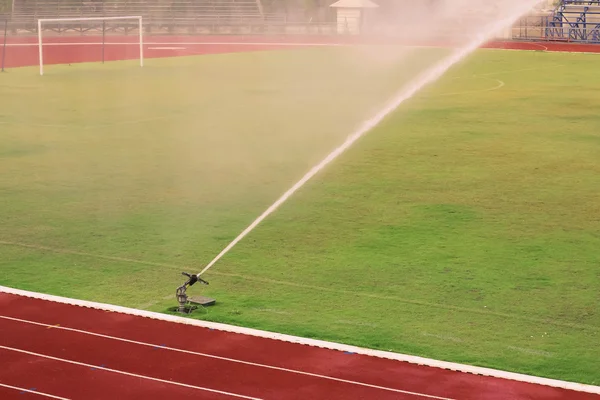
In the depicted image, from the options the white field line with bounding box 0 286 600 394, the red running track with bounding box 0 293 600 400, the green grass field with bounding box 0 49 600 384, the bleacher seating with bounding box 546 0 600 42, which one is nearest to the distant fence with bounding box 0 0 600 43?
the bleacher seating with bounding box 546 0 600 42

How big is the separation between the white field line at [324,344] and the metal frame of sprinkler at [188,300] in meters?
0.24

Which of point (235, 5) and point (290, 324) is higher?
point (235, 5)

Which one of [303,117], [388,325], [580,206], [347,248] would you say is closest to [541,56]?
[303,117]

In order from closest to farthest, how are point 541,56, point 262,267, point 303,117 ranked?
1. point 262,267
2. point 303,117
3. point 541,56

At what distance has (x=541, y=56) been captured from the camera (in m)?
46.1

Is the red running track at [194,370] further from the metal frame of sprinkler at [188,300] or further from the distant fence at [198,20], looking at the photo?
the distant fence at [198,20]

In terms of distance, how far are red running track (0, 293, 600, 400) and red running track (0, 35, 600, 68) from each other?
3373 centimetres

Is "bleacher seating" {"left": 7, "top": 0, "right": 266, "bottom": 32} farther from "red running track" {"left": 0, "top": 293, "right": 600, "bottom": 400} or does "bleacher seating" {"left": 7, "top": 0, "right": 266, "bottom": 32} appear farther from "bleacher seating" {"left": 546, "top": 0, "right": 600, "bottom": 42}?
"red running track" {"left": 0, "top": 293, "right": 600, "bottom": 400}

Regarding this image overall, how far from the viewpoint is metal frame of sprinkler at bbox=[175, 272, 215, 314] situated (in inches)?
405

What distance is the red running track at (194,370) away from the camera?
26.7ft

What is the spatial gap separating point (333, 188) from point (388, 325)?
7084mm

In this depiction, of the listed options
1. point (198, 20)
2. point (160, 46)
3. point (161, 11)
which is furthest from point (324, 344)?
point (161, 11)

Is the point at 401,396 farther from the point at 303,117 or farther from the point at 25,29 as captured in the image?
the point at 25,29

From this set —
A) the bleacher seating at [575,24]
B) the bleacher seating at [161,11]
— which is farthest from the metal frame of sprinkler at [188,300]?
the bleacher seating at [161,11]
